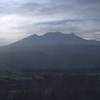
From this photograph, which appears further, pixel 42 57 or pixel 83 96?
pixel 42 57

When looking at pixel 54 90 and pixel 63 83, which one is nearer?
pixel 54 90

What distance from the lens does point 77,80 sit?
55312 mm

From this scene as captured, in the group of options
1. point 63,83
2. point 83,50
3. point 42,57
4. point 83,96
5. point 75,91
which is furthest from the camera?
point 83,50

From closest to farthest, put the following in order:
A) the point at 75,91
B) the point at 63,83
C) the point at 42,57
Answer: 1. the point at 75,91
2. the point at 63,83
3. the point at 42,57

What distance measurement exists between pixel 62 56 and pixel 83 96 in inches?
4075

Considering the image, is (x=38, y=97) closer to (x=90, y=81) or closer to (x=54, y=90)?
(x=54, y=90)

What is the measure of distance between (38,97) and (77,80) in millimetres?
13643

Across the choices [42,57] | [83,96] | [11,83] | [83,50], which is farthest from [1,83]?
[83,50]

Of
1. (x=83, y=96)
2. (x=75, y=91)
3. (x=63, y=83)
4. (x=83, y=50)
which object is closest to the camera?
(x=83, y=96)

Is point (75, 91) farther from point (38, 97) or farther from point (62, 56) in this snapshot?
point (62, 56)

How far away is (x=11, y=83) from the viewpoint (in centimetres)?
5672

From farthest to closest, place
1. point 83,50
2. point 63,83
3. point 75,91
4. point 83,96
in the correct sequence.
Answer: point 83,50
point 63,83
point 75,91
point 83,96

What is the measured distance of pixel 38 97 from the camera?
42562 millimetres

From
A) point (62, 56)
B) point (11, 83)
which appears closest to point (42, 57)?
point (62, 56)
